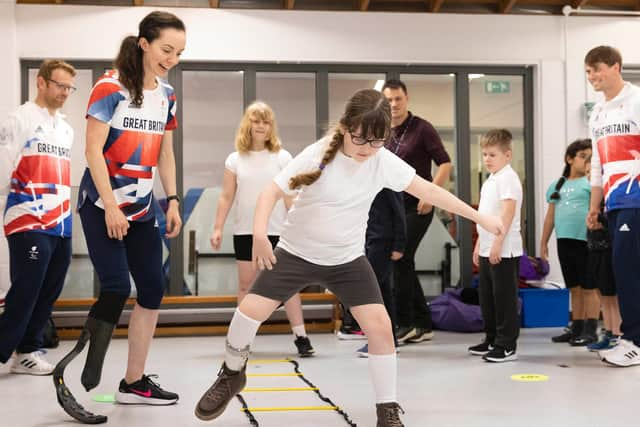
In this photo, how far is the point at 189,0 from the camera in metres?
6.86

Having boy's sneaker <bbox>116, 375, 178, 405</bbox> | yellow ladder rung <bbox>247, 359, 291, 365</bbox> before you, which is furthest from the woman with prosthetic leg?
yellow ladder rung <bbox>247, 359, 291, 365</bbox>

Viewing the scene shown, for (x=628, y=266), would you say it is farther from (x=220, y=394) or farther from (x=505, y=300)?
(x=220, y=394)

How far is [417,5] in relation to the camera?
23.5 ft

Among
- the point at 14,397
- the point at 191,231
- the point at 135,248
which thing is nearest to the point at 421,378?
the point at 135,248

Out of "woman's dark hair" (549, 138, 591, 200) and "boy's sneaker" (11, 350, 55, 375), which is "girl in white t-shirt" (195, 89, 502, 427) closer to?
"boy's sneaker" (11, 350, 55, 375)

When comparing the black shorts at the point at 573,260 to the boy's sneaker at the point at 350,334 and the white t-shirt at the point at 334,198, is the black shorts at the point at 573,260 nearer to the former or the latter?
the boy's sneaker at the point at 350,334

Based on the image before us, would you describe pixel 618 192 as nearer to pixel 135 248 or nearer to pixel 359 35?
pixel 135 248

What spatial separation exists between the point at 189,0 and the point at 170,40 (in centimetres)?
407

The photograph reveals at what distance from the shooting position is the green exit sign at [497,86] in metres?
7.38

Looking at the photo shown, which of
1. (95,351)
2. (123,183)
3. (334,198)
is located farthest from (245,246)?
(334,198)

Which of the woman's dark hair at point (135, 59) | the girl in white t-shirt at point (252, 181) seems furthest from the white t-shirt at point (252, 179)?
the woman's dark hair at point (135, 59)

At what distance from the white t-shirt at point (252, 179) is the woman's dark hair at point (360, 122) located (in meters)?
2.06

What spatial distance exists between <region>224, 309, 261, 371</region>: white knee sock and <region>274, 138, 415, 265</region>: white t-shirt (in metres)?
0.31

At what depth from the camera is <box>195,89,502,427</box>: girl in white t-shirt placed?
2828 mm
